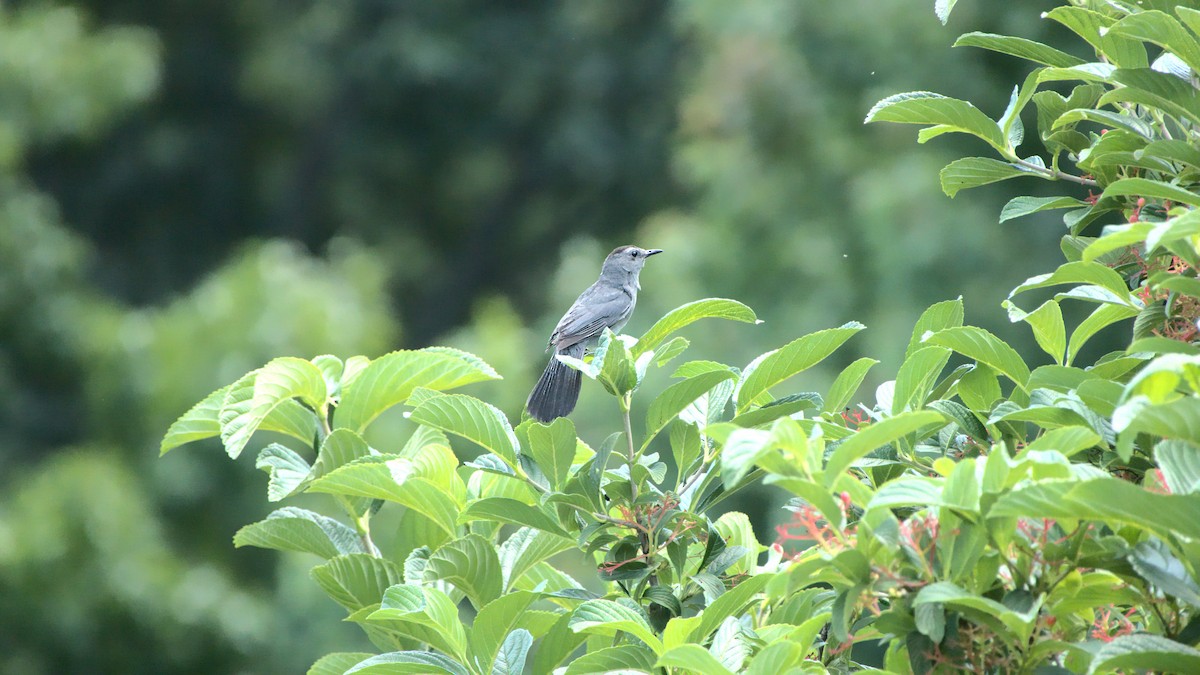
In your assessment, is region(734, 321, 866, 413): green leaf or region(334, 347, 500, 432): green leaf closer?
region(734, 321, 866, 413): green leaf

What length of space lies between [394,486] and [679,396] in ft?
1.35

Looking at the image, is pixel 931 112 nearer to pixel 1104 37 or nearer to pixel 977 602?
pixel 1104 37

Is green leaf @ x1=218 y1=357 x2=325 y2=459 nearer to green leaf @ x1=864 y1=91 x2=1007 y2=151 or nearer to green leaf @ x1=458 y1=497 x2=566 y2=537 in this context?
green leaf @ x1=458 y1=497 x2=566 y2=537

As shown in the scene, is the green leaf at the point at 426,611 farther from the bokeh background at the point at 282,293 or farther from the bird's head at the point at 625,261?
the bokeh background at the point at 282,293

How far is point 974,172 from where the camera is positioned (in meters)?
1.96

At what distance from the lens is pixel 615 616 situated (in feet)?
5.13

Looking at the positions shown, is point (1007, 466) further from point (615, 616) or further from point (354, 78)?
point (354, 78)

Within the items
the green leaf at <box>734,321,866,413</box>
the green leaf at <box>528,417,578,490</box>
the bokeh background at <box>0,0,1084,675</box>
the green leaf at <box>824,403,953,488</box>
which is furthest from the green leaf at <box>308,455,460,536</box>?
the bokeh background at <box>0,0,1084,675</box>

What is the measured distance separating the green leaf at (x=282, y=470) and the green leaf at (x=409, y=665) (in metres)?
0.30

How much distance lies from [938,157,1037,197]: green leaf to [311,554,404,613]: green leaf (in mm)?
964

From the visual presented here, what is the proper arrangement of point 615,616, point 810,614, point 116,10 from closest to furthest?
point 615,616, point 810,614, point 116,10

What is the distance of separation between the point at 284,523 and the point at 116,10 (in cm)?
1485

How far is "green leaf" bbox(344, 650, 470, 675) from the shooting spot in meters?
1.68

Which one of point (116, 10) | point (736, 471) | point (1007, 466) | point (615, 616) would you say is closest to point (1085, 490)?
point (1007, 466)
